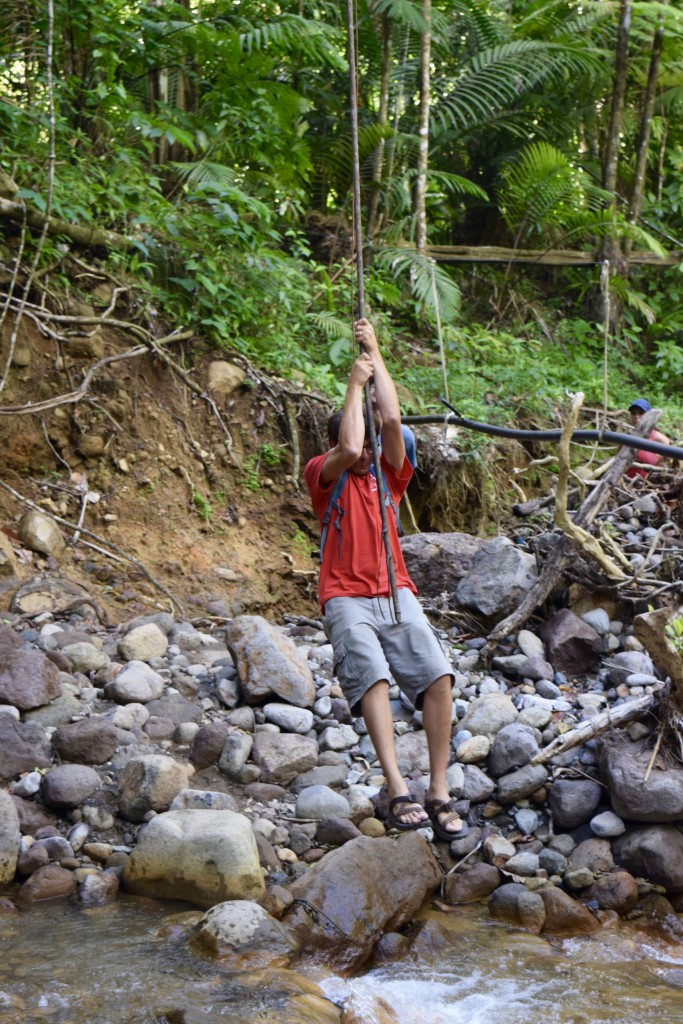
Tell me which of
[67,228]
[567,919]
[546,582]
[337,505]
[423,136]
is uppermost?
[423,136]

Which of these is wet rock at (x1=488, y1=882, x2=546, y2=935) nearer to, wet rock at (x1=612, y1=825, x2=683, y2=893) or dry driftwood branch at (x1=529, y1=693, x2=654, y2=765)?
wet rock at (x1=612, y1=825, x2=683, y2=893)

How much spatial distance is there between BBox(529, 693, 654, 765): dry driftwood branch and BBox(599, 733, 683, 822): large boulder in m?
0.15

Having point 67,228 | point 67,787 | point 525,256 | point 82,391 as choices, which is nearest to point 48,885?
point 67,787

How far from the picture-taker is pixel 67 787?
390 cm

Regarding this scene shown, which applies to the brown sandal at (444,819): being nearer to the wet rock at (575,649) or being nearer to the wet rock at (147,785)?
the wet rock at (147,785)

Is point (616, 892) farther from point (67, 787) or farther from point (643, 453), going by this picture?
point (643, 453)

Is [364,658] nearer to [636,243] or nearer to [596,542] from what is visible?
[596,542]

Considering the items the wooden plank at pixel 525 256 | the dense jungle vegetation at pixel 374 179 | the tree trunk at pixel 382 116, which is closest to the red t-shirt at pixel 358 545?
the dense jungle vegetation at pixel 374 179

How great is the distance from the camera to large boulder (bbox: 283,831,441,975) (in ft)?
10.8

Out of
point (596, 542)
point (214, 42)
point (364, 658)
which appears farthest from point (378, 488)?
point (214, 42)

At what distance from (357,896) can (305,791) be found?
79cm

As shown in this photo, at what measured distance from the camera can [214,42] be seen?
7242 millimetres

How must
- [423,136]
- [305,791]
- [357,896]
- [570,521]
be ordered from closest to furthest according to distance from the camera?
[357,896]
[305,791]
[570,521]
[423,136]

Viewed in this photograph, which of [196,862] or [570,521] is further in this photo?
[570,521]
